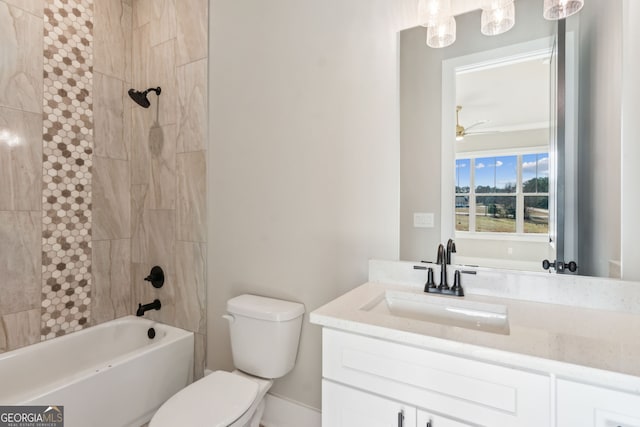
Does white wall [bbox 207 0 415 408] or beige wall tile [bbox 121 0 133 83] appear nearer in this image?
white wall [bbox 207 0 415 408]

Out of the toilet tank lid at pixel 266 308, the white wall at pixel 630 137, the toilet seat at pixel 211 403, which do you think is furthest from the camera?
the toilet tank lid at pixel 266 308

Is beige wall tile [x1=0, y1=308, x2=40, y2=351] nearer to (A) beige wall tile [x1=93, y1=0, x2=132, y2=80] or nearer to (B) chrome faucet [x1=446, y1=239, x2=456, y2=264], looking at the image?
(A) beige wall tile [x1=93, y1=0, x2=132, y2=80]

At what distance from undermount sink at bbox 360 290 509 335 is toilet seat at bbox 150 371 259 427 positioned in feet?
2.28

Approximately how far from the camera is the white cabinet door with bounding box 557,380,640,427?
2.33 feet

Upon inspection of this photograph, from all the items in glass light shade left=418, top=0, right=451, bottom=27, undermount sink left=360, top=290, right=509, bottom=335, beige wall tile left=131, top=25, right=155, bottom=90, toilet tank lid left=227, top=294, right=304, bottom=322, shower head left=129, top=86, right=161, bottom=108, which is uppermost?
beige wall tile left=131, top=25, right=155, bottom=90

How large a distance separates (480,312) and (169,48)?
245 cm

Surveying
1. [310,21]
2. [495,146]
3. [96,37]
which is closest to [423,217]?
[495,146]

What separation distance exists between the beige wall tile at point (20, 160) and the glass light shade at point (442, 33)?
224 cm

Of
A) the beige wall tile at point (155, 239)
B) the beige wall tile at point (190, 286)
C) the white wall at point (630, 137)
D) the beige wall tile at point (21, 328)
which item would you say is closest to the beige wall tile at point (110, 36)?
the beige wall tile at point (155, 239)

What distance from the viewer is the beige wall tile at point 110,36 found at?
2.21 metres

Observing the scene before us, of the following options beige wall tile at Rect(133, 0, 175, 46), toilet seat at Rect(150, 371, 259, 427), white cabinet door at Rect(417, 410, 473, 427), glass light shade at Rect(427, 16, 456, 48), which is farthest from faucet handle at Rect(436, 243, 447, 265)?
beige wall tile at Rect(133, 0, 175, 46)

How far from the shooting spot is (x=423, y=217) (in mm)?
1465

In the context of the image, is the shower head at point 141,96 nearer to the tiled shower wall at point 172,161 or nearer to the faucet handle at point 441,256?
the tiled shower wall at point 172,161

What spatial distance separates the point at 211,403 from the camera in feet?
4.40
